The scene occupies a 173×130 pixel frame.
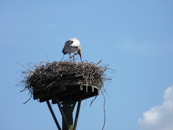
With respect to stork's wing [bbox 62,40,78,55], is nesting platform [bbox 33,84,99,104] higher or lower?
lower

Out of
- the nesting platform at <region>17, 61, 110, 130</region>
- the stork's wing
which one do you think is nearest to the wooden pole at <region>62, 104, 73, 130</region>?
the nesting platform at <region>17, 61, 110, 130</region>

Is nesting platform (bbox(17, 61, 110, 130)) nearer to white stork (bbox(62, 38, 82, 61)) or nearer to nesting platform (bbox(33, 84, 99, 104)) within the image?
nesting platform (bbox(33, 84, 99, 104))

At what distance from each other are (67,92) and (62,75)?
572mm

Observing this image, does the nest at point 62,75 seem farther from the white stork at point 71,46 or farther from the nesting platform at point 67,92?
the white stork at point 71,46

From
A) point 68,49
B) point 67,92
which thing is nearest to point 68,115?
point 67,92

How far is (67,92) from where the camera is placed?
33.1 feet

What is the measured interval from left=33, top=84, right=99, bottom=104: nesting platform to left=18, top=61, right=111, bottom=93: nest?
4.6 inches

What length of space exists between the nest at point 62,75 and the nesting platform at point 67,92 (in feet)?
0.39

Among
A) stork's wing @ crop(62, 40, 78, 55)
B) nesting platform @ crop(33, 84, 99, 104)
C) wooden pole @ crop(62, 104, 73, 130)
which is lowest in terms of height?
wooden pole @ crop(62, 104, 73, 130)

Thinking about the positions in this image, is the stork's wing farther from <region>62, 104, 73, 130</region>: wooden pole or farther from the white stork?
<region>62, 104, 73, 130</region>: wooden pole

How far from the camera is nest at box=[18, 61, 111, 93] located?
969 centimetres

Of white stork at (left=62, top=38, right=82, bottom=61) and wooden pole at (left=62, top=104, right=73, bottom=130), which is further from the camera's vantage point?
white stork at (left=62, top=38, right=82, bottom=61)

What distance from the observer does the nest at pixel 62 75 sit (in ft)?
31.8

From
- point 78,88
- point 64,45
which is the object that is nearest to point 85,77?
point 78,88
